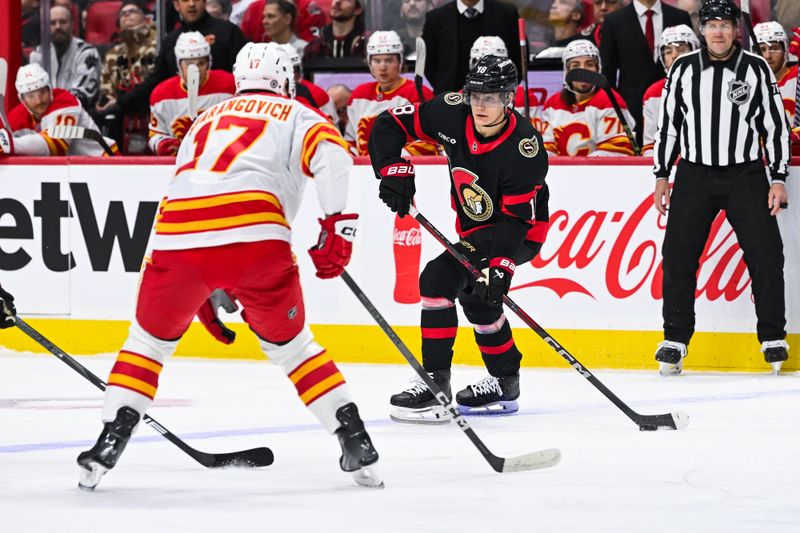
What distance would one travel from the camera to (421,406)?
4930mm

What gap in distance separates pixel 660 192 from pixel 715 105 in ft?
1.44

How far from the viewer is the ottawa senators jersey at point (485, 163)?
16.0ft

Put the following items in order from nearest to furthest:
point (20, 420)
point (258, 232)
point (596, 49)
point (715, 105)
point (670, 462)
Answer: point (258, 232) < point (670, 462) < point (20, 420) < point (715, 105) < point (596, 49)

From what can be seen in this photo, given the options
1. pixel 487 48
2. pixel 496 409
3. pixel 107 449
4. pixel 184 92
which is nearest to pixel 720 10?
pixel 487 48

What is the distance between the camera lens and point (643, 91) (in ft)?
23.8

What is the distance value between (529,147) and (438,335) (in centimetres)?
72

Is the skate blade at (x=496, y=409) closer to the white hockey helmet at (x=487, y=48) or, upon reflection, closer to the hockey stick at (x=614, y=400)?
the hockey stick at (x=614, y=400)

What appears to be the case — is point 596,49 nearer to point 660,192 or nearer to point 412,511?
point 660,192

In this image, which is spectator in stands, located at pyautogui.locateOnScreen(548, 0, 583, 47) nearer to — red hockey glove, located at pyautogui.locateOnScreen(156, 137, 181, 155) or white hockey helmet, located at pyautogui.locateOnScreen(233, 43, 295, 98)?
red hockey glove, located at pyautogui.locateOnScreen(156, 137, 181, 155)

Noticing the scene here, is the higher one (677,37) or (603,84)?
(677,37)

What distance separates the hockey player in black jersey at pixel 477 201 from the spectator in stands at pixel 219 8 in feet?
11.9

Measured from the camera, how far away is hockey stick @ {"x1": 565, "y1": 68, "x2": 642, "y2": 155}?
6.83 meters

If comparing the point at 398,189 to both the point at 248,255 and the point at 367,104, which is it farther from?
the point at 367,104

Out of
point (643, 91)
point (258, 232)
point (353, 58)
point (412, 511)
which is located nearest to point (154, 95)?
point (353, 58)
